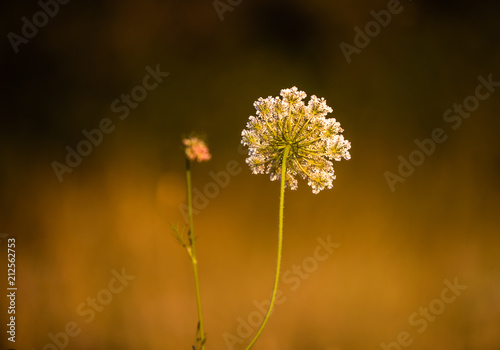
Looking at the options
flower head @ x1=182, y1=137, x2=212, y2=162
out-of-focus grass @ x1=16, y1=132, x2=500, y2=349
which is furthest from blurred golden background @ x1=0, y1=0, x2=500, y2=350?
flower head @ x1=182, y1=137, x2=212, y2=162

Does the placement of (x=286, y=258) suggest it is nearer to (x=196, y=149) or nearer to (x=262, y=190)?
(x=262, y=190)

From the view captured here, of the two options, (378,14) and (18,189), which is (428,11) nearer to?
(378,14)

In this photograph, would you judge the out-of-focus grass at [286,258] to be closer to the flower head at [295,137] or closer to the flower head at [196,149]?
the flower head at [295,137]

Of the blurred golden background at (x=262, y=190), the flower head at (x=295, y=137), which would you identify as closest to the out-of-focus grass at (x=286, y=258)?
the blurred golden background at (x=262, y=190)

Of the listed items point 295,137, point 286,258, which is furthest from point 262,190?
point 295,137

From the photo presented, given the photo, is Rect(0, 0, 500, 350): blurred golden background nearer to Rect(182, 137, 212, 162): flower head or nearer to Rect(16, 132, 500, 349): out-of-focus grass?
Rect(16, 132, 500, 349): out-of-focus grass

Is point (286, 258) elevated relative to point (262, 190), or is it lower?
lower
